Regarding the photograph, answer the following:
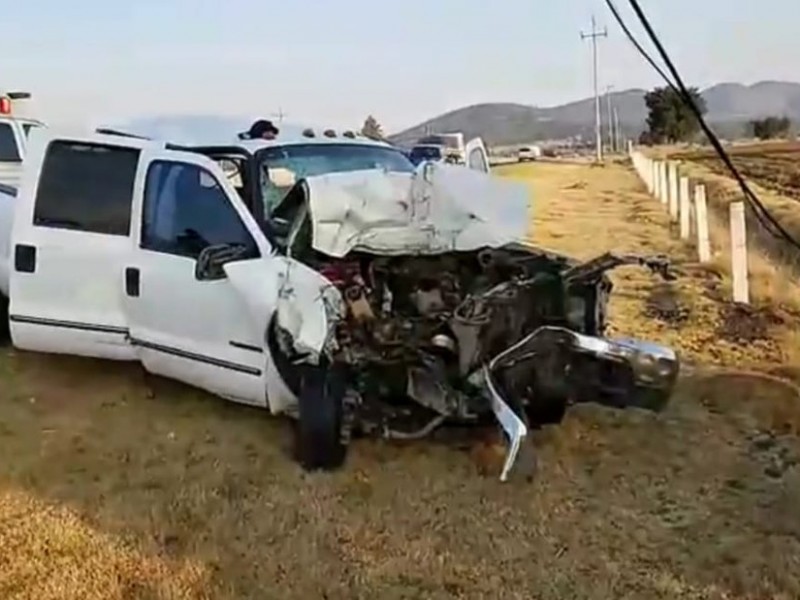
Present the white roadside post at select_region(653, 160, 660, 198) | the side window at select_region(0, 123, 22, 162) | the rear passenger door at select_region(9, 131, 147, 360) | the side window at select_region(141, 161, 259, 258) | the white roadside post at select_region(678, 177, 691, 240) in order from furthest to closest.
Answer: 1. the white roadside post at select_region(653, 160, 660, 198)
2. the white roadside post at select_region(678, 177, 691, 240)
3. the side window at select_region(0, 123, 22, 162)
4. the rear passenger door at select_region(9, 131, 147, 360)
5. the side window at select_region(141, 161, 259, 258)

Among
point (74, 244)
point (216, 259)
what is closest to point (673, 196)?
point (74, 244)

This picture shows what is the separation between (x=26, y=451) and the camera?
6332 mm

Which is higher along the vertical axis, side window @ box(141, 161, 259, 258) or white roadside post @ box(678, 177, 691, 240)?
side window @ box(141, 161, 259, 258)

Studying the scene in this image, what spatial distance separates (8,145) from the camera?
12.0 metres

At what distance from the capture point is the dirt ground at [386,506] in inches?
176

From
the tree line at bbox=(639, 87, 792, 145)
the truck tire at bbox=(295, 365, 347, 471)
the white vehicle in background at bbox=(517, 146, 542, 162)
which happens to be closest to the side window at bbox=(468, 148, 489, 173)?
the truck tire at bbox=(295, 365, 347, 471)

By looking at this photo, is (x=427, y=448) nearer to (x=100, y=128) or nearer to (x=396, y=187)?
(x=396, y=187)

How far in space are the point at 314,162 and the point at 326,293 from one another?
5.47ft

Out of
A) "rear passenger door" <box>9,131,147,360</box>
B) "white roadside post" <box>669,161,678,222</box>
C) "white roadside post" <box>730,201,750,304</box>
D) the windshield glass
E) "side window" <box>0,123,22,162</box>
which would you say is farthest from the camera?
"white roadside post" <box>669,161,678,222</box>

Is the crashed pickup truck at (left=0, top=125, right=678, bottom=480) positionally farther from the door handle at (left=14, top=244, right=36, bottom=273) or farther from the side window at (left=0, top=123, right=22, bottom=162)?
the side window at (left=0, top=123, right=22, bottom=162)

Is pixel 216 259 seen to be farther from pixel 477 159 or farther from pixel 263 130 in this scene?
pixel 477 159

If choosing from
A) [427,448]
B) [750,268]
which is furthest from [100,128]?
[750,268]

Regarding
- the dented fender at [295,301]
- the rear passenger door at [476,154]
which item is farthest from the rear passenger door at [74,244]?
the rear passenger door at [476,154]

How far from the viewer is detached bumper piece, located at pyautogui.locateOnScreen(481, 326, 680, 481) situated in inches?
226
